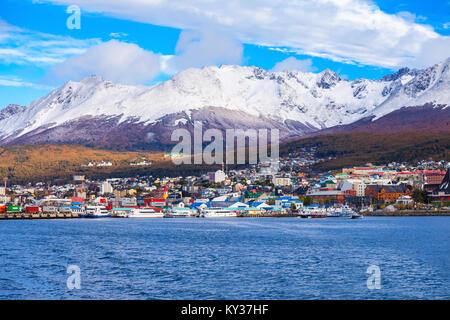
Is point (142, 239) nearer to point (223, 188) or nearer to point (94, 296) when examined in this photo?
point (94, 296)

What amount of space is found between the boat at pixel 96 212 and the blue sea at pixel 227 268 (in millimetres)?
56093

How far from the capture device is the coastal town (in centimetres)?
9575

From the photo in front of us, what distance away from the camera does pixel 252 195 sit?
112375 mm

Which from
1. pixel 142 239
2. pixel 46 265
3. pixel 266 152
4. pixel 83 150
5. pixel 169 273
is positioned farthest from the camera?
pixel 83 150

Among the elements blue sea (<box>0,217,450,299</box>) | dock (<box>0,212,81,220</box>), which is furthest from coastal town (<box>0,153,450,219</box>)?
blue sea (<box>0,217,450,299</box>)

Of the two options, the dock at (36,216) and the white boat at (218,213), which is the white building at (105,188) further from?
the white boat at (218,213)

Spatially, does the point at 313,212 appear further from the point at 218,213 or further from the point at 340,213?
the point at 218,213

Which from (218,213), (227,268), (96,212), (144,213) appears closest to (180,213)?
(144,213)

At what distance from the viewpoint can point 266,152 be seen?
18338 cm

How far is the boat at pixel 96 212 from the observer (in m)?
95.8

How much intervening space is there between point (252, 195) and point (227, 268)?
86.1 meters

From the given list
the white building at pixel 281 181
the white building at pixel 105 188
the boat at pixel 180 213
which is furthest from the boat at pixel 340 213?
the white building at pixel 105 188
